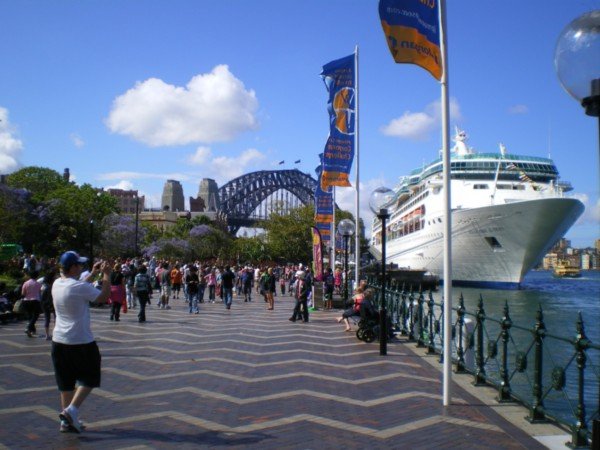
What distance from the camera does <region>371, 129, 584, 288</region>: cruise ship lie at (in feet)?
141

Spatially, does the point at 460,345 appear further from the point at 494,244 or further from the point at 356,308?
the point at 494,244

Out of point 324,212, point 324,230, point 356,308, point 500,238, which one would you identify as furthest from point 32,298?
point 500,238

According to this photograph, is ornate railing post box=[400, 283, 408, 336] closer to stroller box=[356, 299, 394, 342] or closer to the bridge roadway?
stroller box=[356, 299, 394, 342]

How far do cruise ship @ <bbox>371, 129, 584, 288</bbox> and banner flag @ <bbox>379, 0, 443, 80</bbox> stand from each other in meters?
33.5

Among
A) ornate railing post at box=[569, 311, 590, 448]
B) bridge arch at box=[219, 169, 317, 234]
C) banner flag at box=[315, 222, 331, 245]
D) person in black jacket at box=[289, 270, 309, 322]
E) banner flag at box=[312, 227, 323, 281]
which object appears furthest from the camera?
bridge arch at box=[219, 169, 317, 234]

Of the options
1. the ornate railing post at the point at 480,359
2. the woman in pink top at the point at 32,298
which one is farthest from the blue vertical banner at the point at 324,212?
the ornate railing post at the point at 480,359

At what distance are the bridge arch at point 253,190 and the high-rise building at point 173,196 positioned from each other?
20.3 metres

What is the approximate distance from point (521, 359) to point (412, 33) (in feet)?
14.3

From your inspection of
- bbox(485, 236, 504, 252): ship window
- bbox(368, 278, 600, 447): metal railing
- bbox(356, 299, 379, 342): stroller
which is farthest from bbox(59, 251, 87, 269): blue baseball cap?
bbox(485, 236, 504, 252): ship window

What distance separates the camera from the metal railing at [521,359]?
594cm

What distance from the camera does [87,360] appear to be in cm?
602

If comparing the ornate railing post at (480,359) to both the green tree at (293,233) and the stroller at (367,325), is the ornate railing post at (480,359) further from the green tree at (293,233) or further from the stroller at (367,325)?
the green tree at (293,233)

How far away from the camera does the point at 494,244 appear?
46.3 m

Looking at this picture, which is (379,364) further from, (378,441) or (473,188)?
(473,188)
